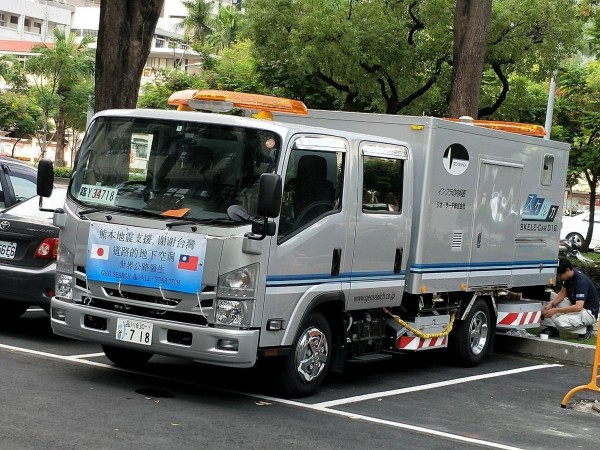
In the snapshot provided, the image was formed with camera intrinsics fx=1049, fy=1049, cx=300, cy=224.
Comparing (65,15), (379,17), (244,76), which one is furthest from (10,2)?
(379,17)

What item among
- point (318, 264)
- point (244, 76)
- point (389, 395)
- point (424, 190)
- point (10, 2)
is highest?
point (10, 2)

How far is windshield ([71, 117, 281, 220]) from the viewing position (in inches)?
330

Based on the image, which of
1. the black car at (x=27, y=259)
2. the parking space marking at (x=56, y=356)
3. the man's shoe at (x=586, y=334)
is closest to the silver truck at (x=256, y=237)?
the parking space marking at (x=56, y=356)

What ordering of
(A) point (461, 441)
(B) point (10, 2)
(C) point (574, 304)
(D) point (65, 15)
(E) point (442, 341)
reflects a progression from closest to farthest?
(A) point (461, 441), (E) point (442, 341), (C) point (574, 304), (B) point (10, 2), (D) point (65, 15)

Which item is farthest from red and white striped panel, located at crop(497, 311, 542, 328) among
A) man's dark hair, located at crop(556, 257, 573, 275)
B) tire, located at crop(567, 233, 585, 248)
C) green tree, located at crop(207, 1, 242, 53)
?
green tree, located at crop(207, 1, 242, 53)

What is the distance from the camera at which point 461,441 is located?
787 centimetres

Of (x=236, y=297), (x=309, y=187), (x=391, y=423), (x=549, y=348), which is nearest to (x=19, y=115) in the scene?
(x=549, y=348)

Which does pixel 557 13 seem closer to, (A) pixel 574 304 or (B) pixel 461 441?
(A) pixel 574 304

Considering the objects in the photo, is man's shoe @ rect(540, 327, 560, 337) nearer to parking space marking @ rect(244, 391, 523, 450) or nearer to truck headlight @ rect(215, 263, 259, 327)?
parking space marking @ rect(244, 391, 523, 450)

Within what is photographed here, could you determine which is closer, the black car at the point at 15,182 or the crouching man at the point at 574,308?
the black car at the point at 15,182

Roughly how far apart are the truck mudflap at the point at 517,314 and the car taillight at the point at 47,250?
5.29 metres

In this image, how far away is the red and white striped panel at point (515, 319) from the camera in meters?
12.5

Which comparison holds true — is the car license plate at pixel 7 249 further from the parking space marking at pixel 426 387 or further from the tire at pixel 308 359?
the parking space marking at pixel 426 387

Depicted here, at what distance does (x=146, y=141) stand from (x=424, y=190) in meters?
2.92
